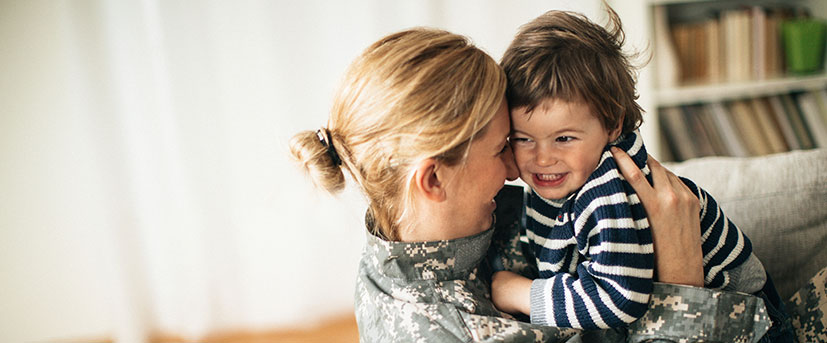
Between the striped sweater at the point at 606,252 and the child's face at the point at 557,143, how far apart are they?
26 mm

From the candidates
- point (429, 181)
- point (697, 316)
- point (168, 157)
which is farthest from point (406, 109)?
point (168, 157)

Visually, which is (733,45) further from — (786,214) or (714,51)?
(786,214)

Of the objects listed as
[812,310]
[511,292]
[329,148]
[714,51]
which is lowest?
[812,310]

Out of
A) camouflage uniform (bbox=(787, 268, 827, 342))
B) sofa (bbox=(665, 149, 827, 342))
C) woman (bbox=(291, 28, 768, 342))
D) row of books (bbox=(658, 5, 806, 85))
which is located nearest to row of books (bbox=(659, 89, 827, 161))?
row of books (bbox=(658, 5, 806, 85))

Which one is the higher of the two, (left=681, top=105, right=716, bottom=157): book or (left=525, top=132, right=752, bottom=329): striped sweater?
(left=525, top=132, right=752, bottom=329): striped sweater

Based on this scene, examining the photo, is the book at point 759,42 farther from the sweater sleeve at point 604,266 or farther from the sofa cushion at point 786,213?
the sweater sleeve at point 604,266

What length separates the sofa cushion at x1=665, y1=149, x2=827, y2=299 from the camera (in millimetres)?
1334

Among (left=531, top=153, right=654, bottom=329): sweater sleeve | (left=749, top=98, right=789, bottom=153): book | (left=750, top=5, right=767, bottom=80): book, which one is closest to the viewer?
(left=531, top=153, right=654, bottom=329): sweater sleeve

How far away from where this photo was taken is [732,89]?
8.23 feet

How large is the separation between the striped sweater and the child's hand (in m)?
0.03

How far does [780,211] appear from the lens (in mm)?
1348

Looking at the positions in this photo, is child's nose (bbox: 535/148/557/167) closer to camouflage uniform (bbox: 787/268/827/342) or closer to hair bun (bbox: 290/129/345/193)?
hair bun (bbox: 290/129/345/193)

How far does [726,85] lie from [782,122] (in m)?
0.32

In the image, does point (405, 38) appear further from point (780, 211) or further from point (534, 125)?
point (780, 211)
